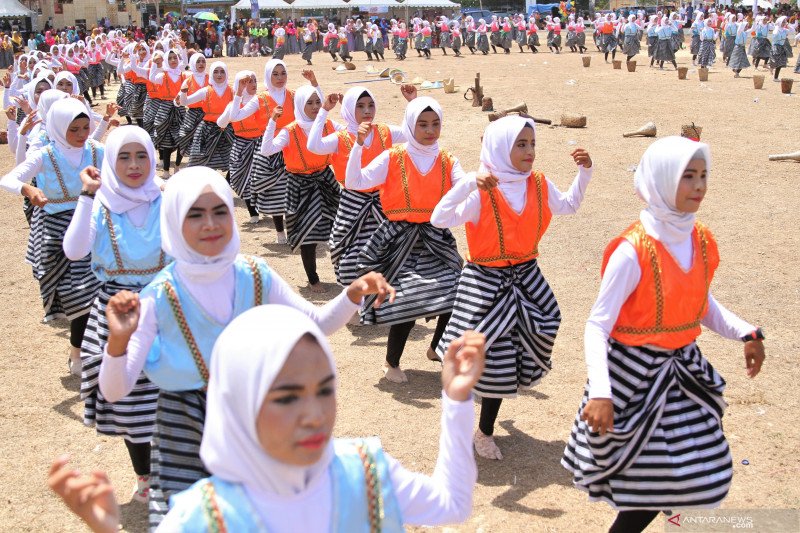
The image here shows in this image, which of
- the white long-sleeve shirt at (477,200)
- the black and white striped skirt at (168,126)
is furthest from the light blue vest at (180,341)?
the black and white striped skirt at (168,126)

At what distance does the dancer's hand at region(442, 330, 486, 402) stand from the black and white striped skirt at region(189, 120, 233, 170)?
9647mm

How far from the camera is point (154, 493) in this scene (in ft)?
10.2

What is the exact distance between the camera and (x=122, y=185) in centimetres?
439

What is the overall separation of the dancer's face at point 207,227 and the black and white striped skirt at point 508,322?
182 centimetres

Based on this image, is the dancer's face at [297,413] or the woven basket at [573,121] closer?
the dancer's face at [297,413]

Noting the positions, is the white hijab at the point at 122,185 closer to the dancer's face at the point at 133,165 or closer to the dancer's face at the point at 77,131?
the dancer's face at the point at 133,165

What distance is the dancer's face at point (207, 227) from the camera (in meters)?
3.21

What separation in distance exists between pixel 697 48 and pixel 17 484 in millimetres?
28249

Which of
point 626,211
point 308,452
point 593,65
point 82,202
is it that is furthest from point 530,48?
point 308,452

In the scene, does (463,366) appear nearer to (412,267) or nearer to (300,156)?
(412,267)

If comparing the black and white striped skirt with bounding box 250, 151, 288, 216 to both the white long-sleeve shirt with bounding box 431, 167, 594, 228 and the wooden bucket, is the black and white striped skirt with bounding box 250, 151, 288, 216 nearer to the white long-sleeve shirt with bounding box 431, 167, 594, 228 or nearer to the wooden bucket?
the white long-sleeve shirt with bounding box 431, 167, 594, 228

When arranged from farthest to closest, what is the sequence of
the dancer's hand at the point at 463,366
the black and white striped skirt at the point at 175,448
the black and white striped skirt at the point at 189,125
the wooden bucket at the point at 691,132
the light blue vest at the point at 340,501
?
the black and white striped skirt at the point at 189,125, the wooden bucket at the point at 691,132, the black and white striped skirt at the point at 175,448, the dancer's hand at the point at 463,366, the light blue vest at the point at 340,501

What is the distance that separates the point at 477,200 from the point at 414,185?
3.94 feet

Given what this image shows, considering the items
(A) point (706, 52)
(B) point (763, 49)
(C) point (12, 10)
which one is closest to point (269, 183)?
(A) point (706, 52)
